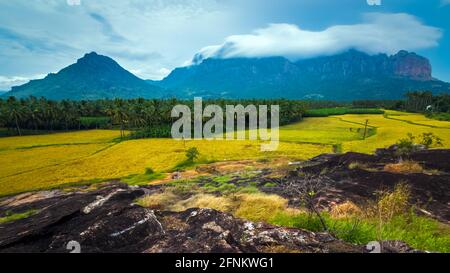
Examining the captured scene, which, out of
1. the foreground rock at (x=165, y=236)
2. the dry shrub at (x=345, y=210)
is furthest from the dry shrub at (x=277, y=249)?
the dry shrub at (x=345, y=210)

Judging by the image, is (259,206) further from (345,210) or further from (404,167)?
(404,167)

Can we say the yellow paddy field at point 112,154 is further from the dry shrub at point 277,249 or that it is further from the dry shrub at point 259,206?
the dry shrub at point 277,249

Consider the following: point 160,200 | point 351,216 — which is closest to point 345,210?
point 351,216

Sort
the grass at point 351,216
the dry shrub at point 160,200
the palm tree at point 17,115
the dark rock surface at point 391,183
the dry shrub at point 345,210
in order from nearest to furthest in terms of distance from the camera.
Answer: the grass at point 351,216
the dry shrub at point 345,210
the dark rock surface at point 391,183
the dry shrub at point 160,200
the palm tree at point 17,115

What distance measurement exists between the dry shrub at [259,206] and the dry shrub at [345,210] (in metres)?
3.11

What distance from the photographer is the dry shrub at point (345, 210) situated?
15.1m

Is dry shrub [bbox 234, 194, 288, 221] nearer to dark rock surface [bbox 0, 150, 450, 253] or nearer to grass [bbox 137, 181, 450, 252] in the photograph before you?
grass [bbox 137, 181, 450, 252]

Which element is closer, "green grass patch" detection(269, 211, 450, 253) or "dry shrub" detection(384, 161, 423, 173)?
"green grass patch" detection(269, 211, 450, 253)

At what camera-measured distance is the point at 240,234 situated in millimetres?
9500

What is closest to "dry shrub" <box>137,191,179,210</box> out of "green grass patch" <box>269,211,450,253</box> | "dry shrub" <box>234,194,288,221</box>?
"dry shrub" <box>234,194,288,221</box>

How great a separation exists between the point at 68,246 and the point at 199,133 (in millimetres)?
77743

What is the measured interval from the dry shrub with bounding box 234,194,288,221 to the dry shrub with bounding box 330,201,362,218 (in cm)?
311

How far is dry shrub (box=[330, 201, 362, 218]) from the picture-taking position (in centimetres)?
1506

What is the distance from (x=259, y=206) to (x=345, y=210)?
527 cm
